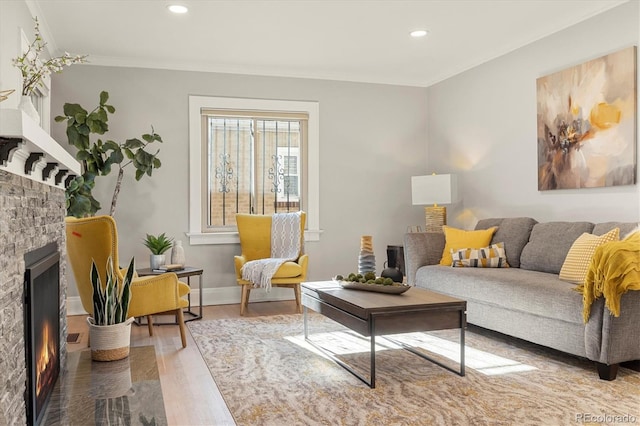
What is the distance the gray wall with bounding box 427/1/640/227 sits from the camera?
13.7 ft

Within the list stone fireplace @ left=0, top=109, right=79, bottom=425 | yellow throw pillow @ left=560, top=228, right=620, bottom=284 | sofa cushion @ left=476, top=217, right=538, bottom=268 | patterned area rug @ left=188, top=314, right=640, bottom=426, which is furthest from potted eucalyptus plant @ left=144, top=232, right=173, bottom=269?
yellow throw pillow @ left=560, top=228, right=620, bottom=284

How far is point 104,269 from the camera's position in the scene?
3.64 metres

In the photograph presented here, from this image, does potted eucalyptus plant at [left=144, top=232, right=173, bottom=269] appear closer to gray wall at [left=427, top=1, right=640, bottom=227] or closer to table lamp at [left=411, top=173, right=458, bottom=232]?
table lamp at [left=411, top=173, right=458, bottom=232]

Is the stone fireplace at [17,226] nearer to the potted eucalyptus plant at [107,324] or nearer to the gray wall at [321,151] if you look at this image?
the potted eucalyptus plant at [107,324]

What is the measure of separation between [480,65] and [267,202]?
2.62 metres

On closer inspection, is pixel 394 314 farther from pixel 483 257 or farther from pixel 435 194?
pixel 435 194

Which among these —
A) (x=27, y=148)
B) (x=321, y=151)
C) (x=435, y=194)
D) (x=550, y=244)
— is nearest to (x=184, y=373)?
(x=27, y=148)

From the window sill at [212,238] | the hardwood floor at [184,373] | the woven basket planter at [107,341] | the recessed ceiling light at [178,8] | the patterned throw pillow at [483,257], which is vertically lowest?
the hardwood floor at [184,373]

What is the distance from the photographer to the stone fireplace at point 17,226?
1550mm

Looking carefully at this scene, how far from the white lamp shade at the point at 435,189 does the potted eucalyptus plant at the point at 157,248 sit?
2.52 m

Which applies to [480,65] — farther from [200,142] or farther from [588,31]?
[200,142]

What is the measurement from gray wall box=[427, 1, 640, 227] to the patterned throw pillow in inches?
22.1

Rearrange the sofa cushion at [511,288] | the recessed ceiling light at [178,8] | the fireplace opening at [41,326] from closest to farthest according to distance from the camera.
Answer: the fireplace opening at [41,326]
the sofa cushion at [511,288]
the recessed ceiling light at [178,8]

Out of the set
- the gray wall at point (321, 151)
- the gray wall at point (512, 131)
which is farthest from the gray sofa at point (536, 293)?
the gray wall at point (321, 151)
